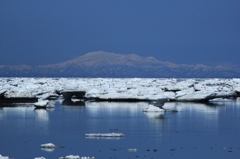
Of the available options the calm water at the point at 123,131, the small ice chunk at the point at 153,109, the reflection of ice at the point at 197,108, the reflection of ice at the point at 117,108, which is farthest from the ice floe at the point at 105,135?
the reflection of ice at the point at 197,108

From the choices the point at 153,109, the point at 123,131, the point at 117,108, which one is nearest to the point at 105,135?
the point at 123,131

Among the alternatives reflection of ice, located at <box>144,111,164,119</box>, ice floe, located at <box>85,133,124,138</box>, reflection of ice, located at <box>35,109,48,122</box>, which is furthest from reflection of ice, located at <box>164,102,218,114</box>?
ice floe, located at <box>85,133,124,138</box>

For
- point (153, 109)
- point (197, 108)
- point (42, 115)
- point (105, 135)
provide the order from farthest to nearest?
point (197, 108)
point (153, 109)
point (42, 115)
point (105, 135)

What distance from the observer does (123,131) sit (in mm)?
18297

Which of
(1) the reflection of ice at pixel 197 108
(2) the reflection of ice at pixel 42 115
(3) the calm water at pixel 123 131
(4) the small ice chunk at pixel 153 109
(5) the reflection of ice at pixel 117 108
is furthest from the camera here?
(1) the reflection of ice at pixel 197 108

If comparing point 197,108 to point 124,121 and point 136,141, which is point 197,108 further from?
point 136,141

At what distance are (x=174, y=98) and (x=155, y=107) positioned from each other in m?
7.69

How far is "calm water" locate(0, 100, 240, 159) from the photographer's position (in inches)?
553

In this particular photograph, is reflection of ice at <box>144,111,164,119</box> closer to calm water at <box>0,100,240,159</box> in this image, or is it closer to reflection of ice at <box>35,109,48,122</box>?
calm water at <box>0,100,240,159</box>

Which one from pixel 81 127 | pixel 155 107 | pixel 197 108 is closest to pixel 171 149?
Answer: pixel 81 127

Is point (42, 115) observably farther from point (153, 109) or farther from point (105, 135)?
point (105, 135)

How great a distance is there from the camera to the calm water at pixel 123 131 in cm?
1405

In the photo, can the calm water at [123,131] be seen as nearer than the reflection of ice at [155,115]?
Yes

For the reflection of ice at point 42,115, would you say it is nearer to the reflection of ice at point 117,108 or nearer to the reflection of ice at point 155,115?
the reflection of ice at point 117,108
